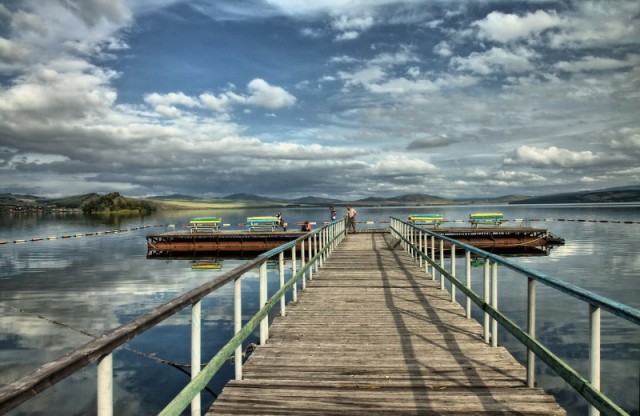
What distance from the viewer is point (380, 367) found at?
4926 mm

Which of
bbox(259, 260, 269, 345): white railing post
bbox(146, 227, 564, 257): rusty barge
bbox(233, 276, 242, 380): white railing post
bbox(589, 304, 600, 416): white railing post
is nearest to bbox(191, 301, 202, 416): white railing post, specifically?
bbox(233, 276, 242, 380): white railing post

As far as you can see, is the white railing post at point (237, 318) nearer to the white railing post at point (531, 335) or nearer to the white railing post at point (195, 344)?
the white railing post at point (195, 344)

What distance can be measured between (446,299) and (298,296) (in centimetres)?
335

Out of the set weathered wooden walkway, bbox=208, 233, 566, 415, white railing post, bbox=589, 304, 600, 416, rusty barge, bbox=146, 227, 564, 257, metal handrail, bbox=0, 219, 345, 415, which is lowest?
rusty barge, bbox=146, 227, 564, 257

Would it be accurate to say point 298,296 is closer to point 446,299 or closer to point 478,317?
point 446,299

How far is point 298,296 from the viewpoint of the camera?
30.4ft

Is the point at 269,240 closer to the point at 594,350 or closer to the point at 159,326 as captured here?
the point at 159,326

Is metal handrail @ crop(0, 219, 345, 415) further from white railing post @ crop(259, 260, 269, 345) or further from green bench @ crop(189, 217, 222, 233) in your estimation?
green bench @ crop(189, 217, 222, 233)

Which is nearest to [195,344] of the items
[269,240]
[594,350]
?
[594,350]

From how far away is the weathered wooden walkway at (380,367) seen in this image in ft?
12.8

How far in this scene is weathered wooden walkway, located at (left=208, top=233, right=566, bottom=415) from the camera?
12.8ft

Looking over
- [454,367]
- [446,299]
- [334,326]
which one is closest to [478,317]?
[446,299]

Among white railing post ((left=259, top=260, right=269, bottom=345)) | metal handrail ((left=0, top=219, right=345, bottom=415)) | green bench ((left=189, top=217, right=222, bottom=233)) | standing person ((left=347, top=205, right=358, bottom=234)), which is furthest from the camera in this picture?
green bench ((left=189, top=217, right=222, bottom=233))

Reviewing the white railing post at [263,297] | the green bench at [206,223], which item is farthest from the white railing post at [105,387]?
the green bench at [206,223]
